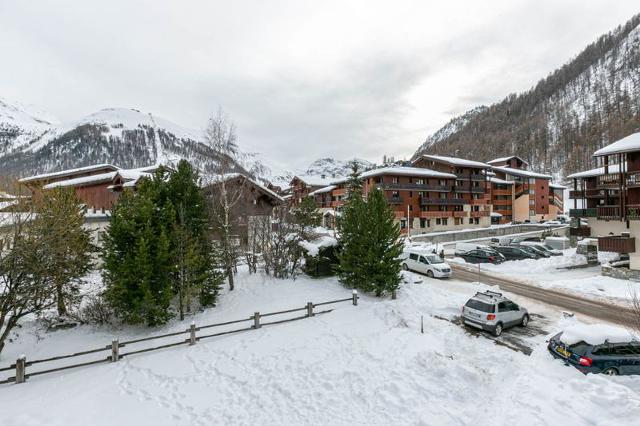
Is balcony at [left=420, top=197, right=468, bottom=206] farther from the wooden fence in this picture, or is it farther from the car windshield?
the wooden fence

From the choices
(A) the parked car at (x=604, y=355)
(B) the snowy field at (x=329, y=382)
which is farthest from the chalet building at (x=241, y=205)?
(A) the parked car at (x=604, y=355)

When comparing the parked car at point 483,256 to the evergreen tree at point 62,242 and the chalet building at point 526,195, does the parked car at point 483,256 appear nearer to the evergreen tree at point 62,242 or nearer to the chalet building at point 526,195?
the evergreen tree at point 62,242

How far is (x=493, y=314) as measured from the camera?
617 inches

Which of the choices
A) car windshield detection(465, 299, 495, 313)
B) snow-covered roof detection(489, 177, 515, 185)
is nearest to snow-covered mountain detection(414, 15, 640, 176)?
snow-covered roof detection(489, 177, 515, 185)

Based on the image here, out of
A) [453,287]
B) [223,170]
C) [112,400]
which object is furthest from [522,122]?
[112,400]

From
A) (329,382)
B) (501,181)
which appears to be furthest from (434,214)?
(329,382)

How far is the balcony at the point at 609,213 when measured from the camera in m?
29.9

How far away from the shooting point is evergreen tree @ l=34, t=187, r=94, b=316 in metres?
13.2

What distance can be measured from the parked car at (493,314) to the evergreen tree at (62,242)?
19611mm

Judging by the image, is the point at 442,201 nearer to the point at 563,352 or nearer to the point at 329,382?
the point at 563,352

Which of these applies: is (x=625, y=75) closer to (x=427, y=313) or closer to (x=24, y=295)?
(x=427, y=313)

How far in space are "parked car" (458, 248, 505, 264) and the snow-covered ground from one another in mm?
658

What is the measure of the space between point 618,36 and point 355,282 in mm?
268856

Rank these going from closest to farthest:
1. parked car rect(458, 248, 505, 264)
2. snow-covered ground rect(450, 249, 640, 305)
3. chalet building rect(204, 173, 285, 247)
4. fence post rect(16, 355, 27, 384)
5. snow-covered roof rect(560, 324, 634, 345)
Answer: fence post rect(16, 355, 27, 384) < snow-covered roof rect(560, 324, 634, 345) < chalet building rect(204, 173, 285, 247) < snow-covered ground rect(450, 249, 640, 305) < parked car rect(458, 248, 505, 264)
